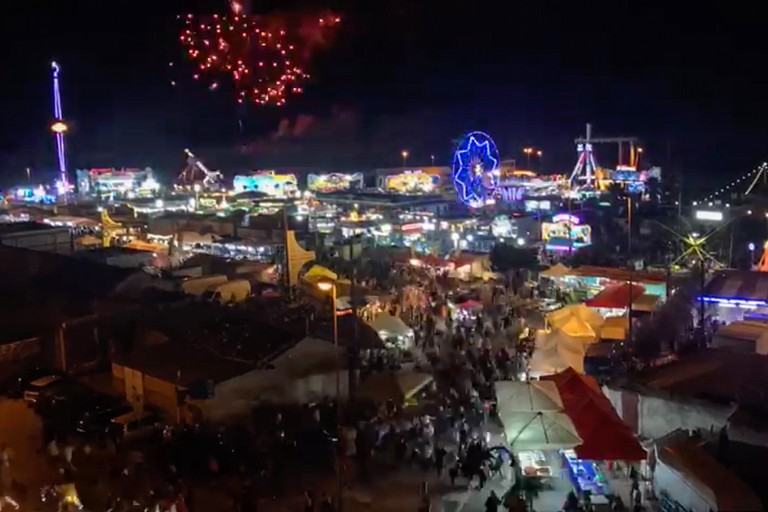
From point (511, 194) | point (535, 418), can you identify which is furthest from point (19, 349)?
point (511, 194)

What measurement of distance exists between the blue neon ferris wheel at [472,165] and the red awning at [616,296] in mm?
10687

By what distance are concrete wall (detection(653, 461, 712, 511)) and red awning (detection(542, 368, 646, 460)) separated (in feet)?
0.75

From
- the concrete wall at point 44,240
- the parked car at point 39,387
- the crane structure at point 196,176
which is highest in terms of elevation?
the crane structure at point 196,176

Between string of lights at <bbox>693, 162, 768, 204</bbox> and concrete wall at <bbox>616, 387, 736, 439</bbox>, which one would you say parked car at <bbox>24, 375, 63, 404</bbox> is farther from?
string of lights at <bbox>693, 162, 768, 204</bbox>

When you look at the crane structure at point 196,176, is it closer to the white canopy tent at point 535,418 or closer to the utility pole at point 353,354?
the utility pole at point 353,354

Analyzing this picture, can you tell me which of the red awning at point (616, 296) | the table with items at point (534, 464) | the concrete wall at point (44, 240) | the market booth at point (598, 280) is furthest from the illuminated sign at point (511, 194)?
the table with items at point (534, 464)

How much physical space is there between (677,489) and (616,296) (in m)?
7.36

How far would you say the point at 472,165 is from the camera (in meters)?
23.2

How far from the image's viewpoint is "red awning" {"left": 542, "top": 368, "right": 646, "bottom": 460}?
19.9ft

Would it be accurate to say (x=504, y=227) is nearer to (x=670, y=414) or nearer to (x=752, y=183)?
(x=670, y=414)

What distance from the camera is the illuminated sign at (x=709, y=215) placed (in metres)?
23.9

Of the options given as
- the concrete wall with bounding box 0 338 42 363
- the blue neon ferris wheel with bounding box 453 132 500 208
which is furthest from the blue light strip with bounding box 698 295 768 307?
the blue neon ferris wheel with bounding box 453 132 500 208

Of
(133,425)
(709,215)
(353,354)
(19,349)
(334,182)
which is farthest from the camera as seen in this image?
(334,182)

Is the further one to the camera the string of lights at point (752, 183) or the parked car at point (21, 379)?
the string of lights at point (752, 183)
